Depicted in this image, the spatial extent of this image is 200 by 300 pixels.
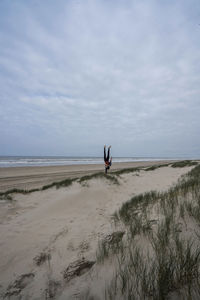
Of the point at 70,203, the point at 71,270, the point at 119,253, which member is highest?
the point at 119,253

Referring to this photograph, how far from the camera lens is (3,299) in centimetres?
180

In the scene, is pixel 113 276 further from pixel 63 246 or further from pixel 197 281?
pixel 63 246

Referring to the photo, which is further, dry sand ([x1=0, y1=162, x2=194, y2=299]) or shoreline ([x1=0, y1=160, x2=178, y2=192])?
shoreline ([x1=0, y1=160, x2=178, y2=192])

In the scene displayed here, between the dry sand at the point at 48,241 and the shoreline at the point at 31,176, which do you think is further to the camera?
the shoreline at the point at 31,176

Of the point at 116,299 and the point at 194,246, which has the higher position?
the point at 194,246

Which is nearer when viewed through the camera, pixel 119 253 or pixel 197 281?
pixel 197 281

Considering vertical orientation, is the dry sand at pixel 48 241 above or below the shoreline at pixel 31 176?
above

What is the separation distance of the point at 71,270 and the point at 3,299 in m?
0.89

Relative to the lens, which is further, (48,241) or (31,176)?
(31,176)

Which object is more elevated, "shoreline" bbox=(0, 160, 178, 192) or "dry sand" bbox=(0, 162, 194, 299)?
"dry sand" bbox=(0, 162, 194, 299)

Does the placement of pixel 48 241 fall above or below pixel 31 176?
above

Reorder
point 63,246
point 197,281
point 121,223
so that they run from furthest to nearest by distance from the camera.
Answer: point 121,223 < point 63,246 < point 197,281

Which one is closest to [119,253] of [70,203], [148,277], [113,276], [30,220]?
[113,276]

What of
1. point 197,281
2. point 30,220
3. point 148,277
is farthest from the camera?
point 30,220
